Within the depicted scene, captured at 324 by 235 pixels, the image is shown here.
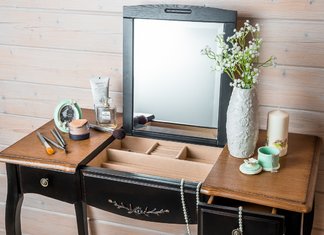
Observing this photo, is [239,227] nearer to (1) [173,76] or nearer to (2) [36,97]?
(1) [173,76]

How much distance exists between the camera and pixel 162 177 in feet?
4.78

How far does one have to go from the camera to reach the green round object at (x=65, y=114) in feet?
5.69

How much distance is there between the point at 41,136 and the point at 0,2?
2.04ft

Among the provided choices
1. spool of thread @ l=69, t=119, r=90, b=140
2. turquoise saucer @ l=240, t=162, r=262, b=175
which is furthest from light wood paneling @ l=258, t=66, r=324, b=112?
spool of thread @ l=69, t=119, r=90, b=140

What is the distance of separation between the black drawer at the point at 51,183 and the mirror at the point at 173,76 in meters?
0.33

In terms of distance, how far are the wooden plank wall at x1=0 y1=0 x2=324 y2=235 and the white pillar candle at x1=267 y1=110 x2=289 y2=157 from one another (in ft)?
0.64

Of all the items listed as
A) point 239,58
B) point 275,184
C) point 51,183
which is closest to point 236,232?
point 275,184

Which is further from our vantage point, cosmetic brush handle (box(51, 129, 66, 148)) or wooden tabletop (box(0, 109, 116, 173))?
cosmetic brush handle (box(51, 129, 66, 148))

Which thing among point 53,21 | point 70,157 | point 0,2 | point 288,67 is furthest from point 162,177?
point 0,2

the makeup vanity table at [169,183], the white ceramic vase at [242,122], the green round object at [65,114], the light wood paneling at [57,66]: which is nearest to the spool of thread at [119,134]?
the makeup vanity table at [169,183]

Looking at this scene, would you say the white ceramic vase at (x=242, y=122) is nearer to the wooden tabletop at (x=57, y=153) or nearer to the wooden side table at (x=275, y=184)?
the wooden side table at (x=275, y=184)

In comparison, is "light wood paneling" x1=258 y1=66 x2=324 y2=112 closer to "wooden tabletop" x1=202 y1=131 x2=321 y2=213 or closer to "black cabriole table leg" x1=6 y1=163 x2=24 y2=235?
"wooden tabletop" x1=202 y1=131 x2=321 y2=213

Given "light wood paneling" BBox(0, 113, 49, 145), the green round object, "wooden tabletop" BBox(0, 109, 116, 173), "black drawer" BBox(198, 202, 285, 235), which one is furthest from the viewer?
"light wood paneling" BBox(0, 113, 49, 145)

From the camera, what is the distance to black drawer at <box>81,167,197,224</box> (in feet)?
4.74
